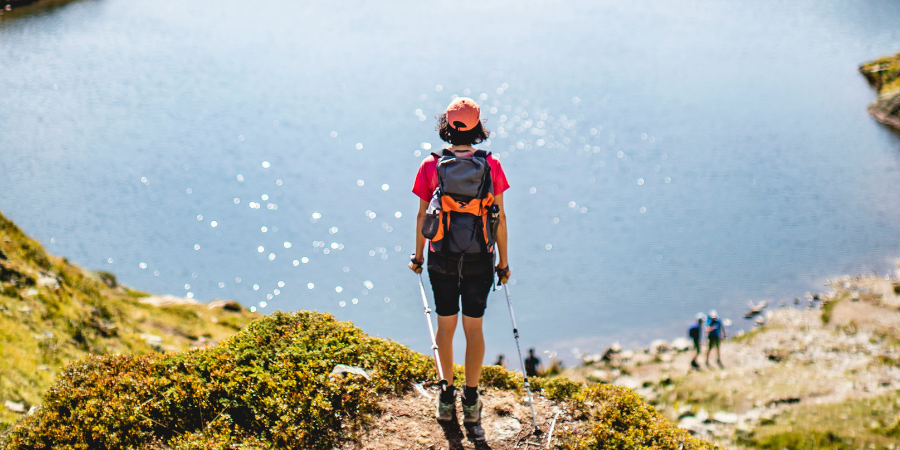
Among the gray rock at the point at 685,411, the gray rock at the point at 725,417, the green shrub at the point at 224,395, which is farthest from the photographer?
the gray rock at the point at 685,411

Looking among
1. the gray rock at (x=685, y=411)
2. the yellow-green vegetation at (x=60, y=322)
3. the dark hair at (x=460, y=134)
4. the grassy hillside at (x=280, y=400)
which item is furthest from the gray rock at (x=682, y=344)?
the dark hair at (x=460, y=134)

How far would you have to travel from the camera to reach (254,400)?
696 centimetres

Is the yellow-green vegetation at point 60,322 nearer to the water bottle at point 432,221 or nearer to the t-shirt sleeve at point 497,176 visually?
the water bottle at point 432,221

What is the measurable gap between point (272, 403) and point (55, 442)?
2291 millimetres

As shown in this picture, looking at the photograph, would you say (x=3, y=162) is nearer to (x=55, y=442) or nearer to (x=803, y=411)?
(x=55, y=442)

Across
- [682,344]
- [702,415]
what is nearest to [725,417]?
[702,415]

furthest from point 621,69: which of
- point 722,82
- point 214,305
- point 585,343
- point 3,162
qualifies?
point 3,162

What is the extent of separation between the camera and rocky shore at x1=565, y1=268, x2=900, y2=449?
12.3 metres

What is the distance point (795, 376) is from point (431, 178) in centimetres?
1785

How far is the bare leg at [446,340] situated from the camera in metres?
6.56

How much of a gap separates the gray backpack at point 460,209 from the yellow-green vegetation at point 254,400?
224 centimetres

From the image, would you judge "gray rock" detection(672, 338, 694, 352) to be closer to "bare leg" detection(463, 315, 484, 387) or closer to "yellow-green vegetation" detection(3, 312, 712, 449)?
"yellow-green vegetation" detection(3, 312, 712, 449)

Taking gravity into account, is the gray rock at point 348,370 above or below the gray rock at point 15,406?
below

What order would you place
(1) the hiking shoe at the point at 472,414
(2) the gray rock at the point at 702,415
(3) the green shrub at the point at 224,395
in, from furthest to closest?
(2) the gray rock at the point at 702,415
(1) the hiking shoe at the point at 472,414
(3) the green shrub at the point at 224,395
